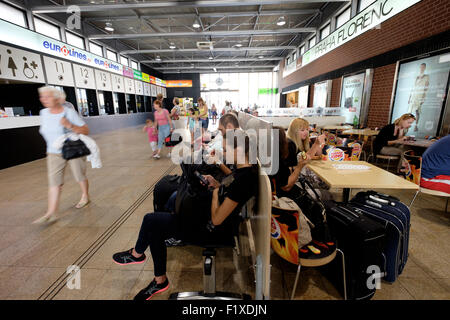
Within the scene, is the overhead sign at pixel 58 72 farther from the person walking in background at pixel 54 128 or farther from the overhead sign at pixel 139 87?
the person walking in background at pixel 54 128

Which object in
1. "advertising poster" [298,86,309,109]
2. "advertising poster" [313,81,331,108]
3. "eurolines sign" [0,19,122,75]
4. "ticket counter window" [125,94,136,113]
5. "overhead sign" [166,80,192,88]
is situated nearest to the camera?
"eurolines sign" [0,19,122,75]

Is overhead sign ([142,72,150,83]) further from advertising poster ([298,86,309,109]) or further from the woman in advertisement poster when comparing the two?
the woman in advertisement poster

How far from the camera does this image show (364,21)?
6387 mm

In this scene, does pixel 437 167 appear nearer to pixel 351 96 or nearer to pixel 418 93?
pixel 418 93

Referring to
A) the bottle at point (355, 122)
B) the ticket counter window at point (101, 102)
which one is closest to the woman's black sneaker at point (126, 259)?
the bottle at point (355, 122)

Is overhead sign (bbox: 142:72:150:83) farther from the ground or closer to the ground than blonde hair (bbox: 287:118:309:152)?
farther from the ground

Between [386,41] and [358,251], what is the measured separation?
6.42 meters

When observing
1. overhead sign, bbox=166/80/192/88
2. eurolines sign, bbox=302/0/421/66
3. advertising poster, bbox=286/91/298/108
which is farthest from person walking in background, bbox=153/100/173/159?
overhead sign, bbox=166/80/192/88

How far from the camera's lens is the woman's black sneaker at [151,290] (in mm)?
1610

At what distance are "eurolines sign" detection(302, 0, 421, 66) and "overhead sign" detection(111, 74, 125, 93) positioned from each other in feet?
35.9

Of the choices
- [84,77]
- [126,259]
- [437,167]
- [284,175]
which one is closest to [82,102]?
[84,77]

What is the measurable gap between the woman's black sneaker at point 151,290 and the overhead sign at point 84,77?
10.6m

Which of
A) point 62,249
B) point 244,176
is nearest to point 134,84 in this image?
point 62,249

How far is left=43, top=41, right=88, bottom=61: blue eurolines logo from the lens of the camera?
26.2ft
